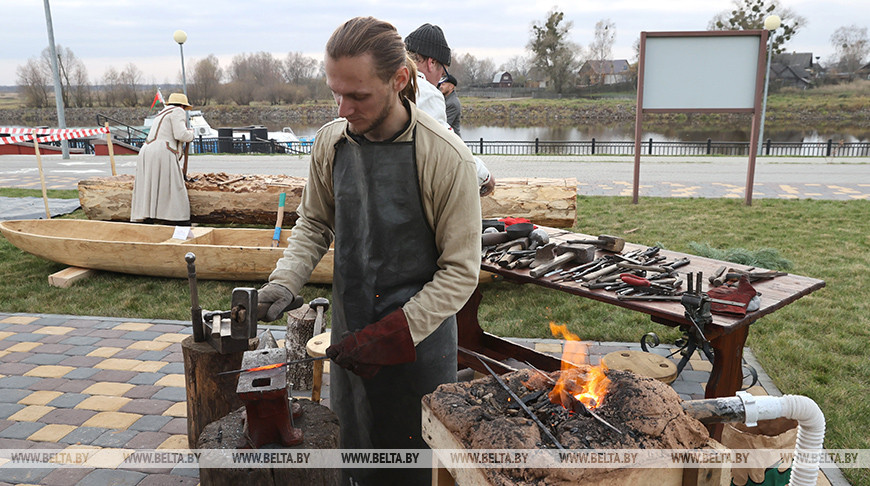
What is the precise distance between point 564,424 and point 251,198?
686 cm

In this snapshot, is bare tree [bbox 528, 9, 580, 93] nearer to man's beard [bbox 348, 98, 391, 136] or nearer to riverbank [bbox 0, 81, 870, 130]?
riverbank [bbox 0, 81, 870, 130]

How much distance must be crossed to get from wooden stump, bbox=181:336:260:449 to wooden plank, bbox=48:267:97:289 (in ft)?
13.0

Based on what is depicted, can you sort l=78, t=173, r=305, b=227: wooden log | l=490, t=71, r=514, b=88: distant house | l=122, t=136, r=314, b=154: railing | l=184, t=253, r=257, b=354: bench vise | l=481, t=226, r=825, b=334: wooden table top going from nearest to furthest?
1. l=184, t=253, r=257, b=354: bench vise
2. l=481, t=226, r=825, b=334: wooden table top
3. l=78, t=173, r=305, b=227: wooden log
4. l=122, t=136, r=314, b=154: railing
5. l=490, t=71, r=514, b=88: distant house

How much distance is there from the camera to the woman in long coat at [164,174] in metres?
7.62

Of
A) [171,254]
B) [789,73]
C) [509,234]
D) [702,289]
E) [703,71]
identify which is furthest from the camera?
[789,73]

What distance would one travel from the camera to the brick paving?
127 inches

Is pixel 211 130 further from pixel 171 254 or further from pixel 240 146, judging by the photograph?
pixel 171 254

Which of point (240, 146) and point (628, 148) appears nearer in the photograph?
point (628, 148)

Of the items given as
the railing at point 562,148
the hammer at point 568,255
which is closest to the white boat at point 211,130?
the railing at point 562,148

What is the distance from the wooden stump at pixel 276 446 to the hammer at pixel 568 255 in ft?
5.69

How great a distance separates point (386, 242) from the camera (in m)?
2.04

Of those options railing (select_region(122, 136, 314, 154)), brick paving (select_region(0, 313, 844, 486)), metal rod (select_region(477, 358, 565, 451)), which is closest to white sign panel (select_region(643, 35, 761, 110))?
brick paving (select_region(0, 313, 844, 486))

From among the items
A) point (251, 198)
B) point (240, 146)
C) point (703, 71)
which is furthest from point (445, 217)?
point (240, 146)

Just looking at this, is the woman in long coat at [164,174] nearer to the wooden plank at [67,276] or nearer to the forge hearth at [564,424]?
the wooden plank at [67,276]
